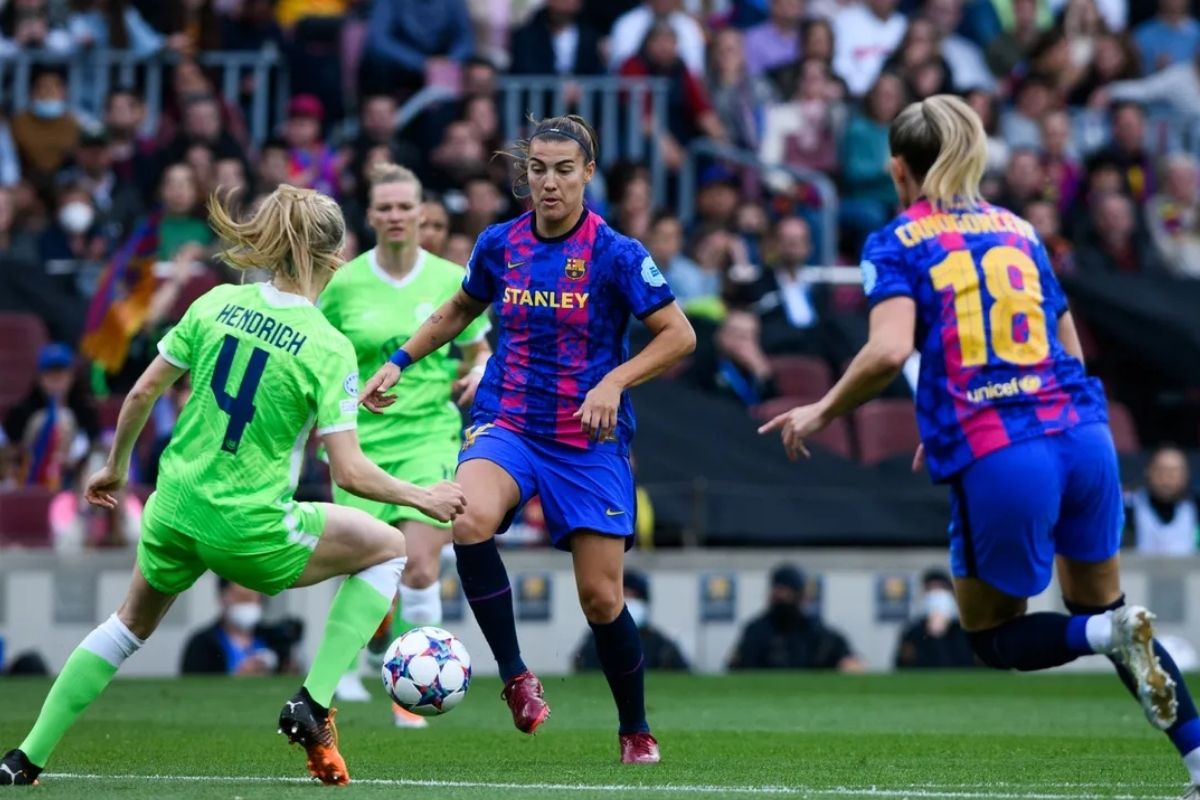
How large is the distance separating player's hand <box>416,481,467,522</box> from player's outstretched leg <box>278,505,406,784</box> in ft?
1.32

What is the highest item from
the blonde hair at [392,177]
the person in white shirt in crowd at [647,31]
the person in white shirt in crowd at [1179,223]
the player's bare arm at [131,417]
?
the person in white shirt in crowd at [647,31]

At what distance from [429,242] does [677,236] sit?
19.1 feet

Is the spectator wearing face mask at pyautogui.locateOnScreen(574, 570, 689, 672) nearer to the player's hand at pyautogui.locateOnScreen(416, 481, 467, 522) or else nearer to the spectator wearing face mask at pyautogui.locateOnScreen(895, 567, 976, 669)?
the spectator wearing face mask at pyautogui.locateOnScreen(895, 567, 976, 669)

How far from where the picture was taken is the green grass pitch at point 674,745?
304 inches

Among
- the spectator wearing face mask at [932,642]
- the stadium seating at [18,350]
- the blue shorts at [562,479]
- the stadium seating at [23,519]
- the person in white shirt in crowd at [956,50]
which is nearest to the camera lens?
the blue shorts at [562,479]

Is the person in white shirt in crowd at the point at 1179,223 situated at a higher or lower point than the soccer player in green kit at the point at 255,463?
higher

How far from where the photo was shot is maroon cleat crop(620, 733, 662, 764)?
868cm

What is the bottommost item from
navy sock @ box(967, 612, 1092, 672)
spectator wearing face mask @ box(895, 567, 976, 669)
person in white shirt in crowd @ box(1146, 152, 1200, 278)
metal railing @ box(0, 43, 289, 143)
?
spectator wearing face mask @ box(895, 567, 976, 669)

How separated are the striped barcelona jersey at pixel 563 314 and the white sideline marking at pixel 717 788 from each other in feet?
4.79

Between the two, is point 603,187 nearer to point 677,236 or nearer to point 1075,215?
point 677,236

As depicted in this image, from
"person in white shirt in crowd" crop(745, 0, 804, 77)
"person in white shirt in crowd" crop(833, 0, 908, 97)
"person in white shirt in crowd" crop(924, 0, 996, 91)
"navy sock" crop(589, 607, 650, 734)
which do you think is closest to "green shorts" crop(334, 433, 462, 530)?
"navy sock" crop(589, 607, 650, 734)

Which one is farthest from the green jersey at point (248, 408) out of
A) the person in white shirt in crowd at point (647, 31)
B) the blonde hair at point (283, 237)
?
the person in white shirt in crowd at point (647, 31)

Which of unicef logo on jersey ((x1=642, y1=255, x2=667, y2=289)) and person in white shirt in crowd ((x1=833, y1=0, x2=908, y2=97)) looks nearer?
unicef logo on jersey ((x1=642, y1=255, x2=667, y2=289))

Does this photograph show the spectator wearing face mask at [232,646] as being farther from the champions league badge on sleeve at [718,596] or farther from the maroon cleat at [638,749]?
the maroon cleat at [638,749]
